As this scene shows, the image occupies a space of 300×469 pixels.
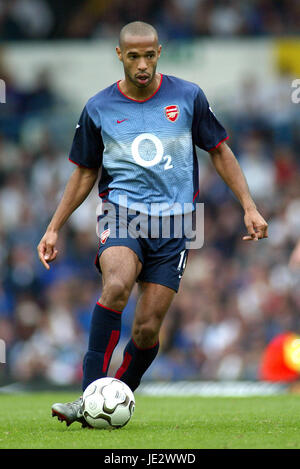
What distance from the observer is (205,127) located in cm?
587

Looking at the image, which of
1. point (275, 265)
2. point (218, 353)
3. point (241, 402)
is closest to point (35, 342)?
point (218, 353)

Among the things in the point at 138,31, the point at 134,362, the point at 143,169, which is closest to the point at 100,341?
the point at 134,362

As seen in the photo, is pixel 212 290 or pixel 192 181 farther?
pixel 212 290

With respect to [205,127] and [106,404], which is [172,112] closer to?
[205,127]

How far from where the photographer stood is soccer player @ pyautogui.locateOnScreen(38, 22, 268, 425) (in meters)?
5.55

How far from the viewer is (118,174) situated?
572 centimetres

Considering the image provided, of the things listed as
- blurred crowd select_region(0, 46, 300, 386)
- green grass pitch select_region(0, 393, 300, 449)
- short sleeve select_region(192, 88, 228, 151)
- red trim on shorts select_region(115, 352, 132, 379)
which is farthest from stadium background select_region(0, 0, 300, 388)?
short sleeve select_region(192, 88, 228, 151)

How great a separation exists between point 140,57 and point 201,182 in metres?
8.57

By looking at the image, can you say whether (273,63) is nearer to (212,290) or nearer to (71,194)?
(212,290)

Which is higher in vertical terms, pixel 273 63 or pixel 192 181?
pixel 273 63

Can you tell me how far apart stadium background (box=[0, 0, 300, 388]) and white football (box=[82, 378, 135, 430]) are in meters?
5.10
